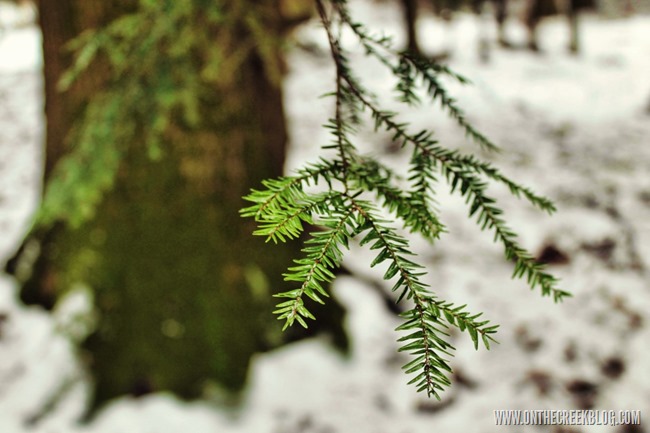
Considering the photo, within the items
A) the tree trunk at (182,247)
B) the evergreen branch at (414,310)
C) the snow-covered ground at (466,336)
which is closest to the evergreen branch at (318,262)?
the evergreen branch at (414,310)

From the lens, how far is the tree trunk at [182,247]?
7.18ft

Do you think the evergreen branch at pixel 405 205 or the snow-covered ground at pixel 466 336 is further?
the snow-covered ground at pixel 466 336

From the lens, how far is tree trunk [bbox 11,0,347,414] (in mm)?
2189

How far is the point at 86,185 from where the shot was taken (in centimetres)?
194

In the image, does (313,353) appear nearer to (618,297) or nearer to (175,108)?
(175,108)

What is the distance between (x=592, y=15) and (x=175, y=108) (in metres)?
16.8

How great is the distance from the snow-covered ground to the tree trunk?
0.53ft

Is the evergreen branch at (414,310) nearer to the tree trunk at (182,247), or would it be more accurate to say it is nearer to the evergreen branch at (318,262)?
the evergreen branch at (318,262)

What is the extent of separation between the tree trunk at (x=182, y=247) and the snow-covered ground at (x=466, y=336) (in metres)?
0.16

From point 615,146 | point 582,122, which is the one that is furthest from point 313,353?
point 582,122

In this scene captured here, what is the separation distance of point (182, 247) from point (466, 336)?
5.22ft

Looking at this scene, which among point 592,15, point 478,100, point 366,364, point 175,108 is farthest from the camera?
point 592,15

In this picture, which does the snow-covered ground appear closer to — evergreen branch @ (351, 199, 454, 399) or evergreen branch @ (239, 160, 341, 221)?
evergreen branch @ (239, 160, 341, 221)

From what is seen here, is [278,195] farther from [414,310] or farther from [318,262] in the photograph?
[414,310]
